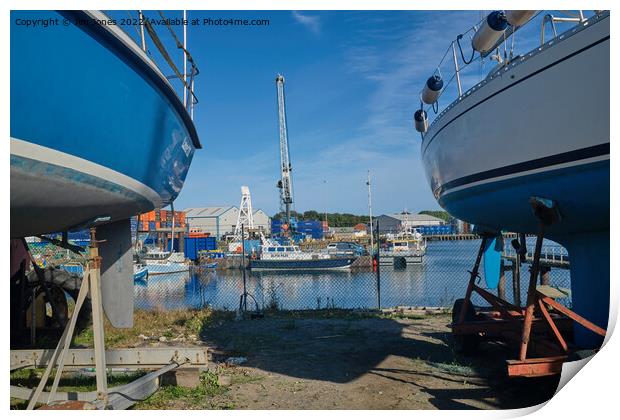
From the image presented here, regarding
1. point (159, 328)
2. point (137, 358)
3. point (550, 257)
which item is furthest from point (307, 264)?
point (137, 358)

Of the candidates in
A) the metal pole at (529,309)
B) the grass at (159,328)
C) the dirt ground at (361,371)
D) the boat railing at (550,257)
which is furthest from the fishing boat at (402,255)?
the metal pole at (529,309)

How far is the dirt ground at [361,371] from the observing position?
436 centimetres

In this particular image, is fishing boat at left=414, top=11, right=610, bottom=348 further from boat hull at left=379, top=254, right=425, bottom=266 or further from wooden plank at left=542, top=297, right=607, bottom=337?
boat hull at left=379, top=254, right=425, bottom=266

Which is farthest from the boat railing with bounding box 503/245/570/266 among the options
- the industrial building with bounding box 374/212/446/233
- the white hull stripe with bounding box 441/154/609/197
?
the industrial building with bounding box 374/212/446/233

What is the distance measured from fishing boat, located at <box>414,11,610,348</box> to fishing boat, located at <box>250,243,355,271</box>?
1095 inches

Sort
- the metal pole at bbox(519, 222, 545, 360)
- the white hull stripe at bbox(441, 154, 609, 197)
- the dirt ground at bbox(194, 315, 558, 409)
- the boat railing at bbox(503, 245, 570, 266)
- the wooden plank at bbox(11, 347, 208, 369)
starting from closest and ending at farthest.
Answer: the white hull stripe at bbox(441, 154, 609, 197), the metal pole at bbox(519, 222, 545, 360), the dirt ground at bbox(194, 315, 558, 409), the wooden plank at bbox(11, 347, 208, 369), the boat railing at bbox(503, 245, 570, 266)

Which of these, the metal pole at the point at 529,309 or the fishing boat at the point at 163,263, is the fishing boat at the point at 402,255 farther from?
the metal pole at the point at 529,309

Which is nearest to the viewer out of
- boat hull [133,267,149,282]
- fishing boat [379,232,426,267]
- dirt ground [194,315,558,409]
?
dirt ground [194,315,558,409]

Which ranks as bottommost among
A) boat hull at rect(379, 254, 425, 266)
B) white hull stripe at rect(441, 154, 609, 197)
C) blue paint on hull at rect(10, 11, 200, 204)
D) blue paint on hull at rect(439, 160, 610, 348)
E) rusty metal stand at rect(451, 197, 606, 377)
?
boat hull at rect(379, 254, 425, 266)

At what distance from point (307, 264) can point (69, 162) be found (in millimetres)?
30940

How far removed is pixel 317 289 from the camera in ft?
75.4

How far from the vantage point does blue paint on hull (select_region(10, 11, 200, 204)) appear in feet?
9.33

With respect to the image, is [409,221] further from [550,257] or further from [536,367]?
[536,367]

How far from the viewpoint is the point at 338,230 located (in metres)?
78.4
